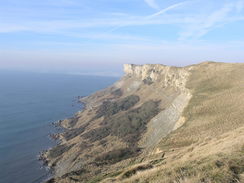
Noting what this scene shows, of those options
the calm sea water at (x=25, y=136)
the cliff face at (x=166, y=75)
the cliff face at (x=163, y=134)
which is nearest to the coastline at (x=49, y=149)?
the calm sea water at (x=25, y=136)

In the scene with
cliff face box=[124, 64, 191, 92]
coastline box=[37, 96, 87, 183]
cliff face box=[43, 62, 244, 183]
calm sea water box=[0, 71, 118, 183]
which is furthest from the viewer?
cliff face box=[124, 64, 191, 92]

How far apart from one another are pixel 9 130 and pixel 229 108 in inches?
3671

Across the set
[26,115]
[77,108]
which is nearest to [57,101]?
[77,108]

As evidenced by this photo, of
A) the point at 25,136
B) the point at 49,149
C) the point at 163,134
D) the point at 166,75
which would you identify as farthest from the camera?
the point at 166,75

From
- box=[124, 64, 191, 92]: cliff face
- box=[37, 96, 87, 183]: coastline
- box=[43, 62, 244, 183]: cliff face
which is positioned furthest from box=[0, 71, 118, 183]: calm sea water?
box=[124, 64, 191, 92]: cliff face

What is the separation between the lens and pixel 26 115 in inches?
5089

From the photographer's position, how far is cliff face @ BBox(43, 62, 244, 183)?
711 inches

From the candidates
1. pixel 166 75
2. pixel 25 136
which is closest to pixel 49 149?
pixel 25 136

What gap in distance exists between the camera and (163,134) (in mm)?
61969

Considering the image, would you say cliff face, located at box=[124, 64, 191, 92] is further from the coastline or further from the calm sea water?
the calm sea water

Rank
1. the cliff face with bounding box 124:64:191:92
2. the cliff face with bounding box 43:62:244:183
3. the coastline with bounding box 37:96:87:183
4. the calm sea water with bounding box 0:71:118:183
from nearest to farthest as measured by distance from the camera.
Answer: the cliff face with bounding box 43:62:244:183 → the coastline with bounding box 37:96:87:183 → the calm sea water with bounding box 0:71:118:183 → the cliff face with bounding box 124:64:191:92

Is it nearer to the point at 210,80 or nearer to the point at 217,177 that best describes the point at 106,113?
the point at 210,80

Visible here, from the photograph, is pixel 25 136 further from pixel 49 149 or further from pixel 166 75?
pixel 166 75

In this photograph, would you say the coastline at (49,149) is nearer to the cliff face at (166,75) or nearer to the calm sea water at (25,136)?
the calm sea water at (25,136)
